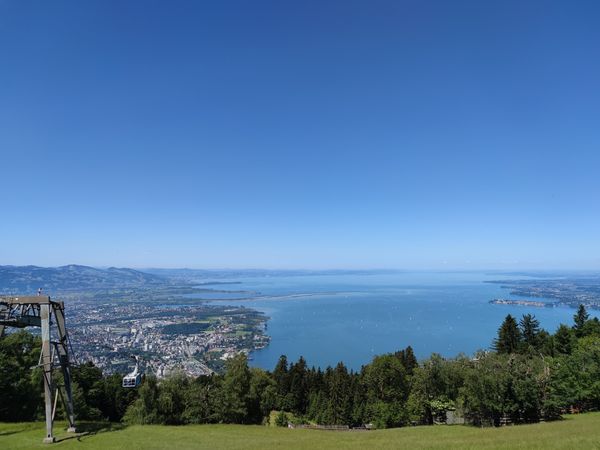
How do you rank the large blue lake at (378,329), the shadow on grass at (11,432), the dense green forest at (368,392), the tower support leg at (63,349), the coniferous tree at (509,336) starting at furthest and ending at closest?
the large blue lake at (378,329) → the coniferous tree at (509,336) → the dense green forest at (368,392) → the shadow on grass at (11,432) → the tower support leg at (63,349)

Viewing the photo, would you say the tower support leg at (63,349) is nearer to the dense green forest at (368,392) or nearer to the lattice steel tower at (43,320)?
the lattice steel tower at (43,320)

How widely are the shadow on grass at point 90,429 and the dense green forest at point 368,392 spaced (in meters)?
8.49

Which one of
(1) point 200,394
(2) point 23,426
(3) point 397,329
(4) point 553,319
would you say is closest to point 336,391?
(1) point 200,394

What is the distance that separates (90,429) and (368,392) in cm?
3070

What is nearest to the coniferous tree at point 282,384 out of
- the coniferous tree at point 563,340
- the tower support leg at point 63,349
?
the tower support leg at point 63,349

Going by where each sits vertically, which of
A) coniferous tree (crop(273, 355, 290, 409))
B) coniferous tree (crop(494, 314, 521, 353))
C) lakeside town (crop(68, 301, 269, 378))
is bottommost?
lakeside town (crop(68, 301, 269, 378))

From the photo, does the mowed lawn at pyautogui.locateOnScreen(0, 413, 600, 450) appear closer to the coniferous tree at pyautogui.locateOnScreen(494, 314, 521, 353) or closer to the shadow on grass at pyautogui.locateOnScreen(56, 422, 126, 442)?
the shadow on grass at pyautogui.locateOnScreen(56, 422, 126, 442)

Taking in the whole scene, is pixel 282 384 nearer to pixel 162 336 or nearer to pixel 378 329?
pixel 162 336

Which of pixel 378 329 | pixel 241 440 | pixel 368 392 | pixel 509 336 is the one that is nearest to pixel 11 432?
pixel 241 440

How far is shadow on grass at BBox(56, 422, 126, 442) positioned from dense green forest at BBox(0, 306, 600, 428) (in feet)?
27.9

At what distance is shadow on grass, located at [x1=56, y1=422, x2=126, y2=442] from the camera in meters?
14.2

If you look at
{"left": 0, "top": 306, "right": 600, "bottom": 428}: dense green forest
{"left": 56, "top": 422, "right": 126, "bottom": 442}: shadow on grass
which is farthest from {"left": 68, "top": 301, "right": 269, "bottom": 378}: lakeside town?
{"left": 56, "top": 422, "right": 126, "bottom": 442}: shadow on grass

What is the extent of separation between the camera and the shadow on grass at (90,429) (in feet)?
46.5

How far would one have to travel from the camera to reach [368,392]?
129 ft
